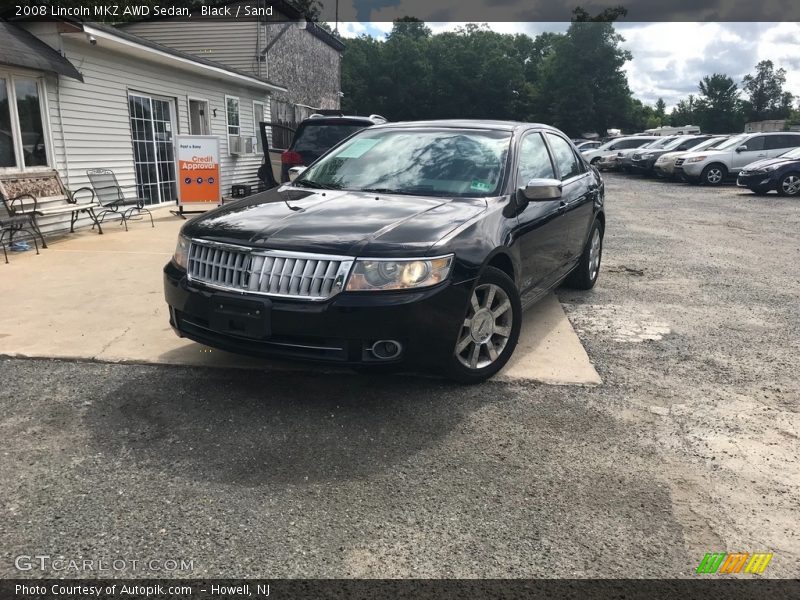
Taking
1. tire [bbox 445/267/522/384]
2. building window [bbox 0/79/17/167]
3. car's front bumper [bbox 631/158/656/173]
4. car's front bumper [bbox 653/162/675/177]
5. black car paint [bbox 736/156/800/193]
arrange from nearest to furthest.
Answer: tire [bbox 445/267/522/384] → building window [bbox 0/79/17/167] → black car paint [bbox 736/156/800/193] → car's front bumper [bbox 653/162/675/177] → car's front bumper [bbox 631/158/656/173]

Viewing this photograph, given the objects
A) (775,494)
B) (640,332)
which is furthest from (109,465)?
(640,332)

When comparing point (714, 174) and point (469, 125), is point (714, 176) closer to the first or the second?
point (714, 174)

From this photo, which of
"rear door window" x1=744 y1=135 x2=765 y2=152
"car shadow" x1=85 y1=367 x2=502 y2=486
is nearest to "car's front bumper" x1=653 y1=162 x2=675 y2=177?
"rear door window" x1=744 y1=135 x2=765 y2=152

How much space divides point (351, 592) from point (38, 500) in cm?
142

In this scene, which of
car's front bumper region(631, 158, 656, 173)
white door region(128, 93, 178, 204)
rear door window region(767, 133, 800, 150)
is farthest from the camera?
car's front bumper region(631, 158, 656, 173)

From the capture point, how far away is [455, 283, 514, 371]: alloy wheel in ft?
12.3

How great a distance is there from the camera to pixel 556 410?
3.60m

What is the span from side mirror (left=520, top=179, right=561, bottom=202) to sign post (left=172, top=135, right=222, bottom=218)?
8.85 meters

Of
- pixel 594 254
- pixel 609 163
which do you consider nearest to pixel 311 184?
pixel 594 254

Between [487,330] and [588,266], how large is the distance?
9.07 feet

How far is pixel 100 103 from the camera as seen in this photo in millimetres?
10570

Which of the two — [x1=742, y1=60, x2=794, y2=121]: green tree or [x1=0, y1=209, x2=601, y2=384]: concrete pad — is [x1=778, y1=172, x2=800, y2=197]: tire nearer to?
[x1=0, y1=209, x2=601, y2=384]: concrete pad

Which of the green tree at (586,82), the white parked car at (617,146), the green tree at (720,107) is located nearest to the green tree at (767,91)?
the green tree at (720,107)

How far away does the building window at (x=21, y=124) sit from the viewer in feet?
28.4
